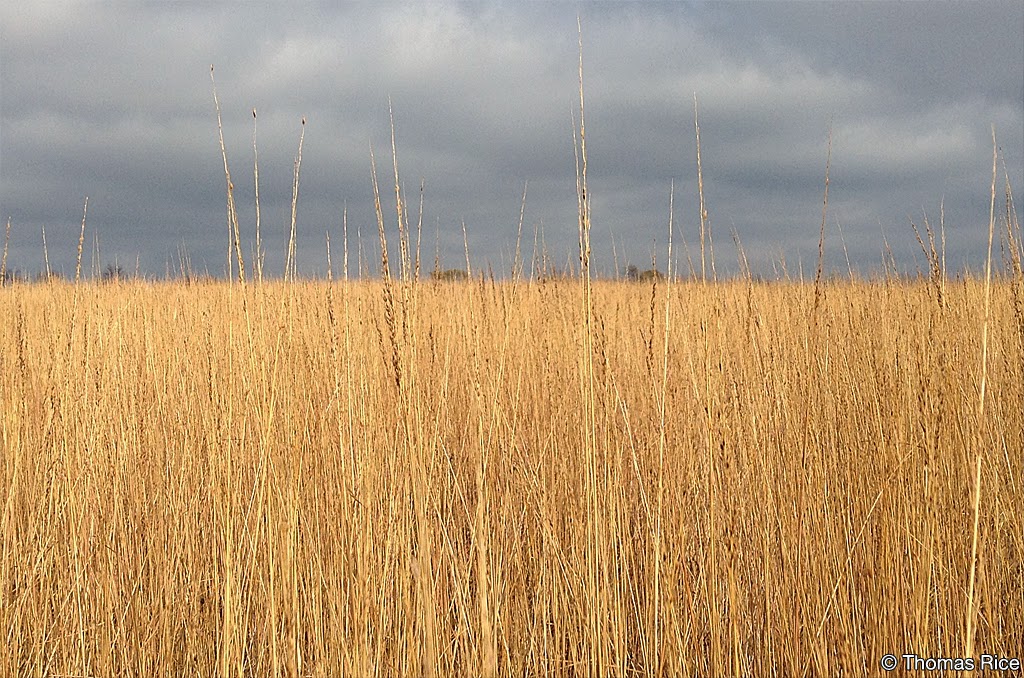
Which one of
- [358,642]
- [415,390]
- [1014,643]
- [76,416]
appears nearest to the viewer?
[358,642]

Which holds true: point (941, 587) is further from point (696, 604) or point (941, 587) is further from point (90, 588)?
point (90, 588)

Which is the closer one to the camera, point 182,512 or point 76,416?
point 182,512

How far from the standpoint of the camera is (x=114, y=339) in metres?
3.74

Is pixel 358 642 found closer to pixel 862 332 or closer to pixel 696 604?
pixel 696 604

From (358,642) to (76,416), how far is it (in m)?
1.68

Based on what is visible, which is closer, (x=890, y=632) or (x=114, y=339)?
(x=890, y=632)

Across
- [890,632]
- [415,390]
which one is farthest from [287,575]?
[890,632]

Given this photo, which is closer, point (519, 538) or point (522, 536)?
point (519, 538)

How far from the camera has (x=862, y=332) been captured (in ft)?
11.1

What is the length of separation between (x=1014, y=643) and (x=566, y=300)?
9.89ft

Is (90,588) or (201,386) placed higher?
(201,386)

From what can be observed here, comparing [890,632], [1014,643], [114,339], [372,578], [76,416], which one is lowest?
[1014,643]

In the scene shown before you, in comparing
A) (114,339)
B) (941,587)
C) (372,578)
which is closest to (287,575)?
(372,578)

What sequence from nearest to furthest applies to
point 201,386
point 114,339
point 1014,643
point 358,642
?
1. point 358,642
2. point 1014,643
3. point 114,339
4. point 201,386
